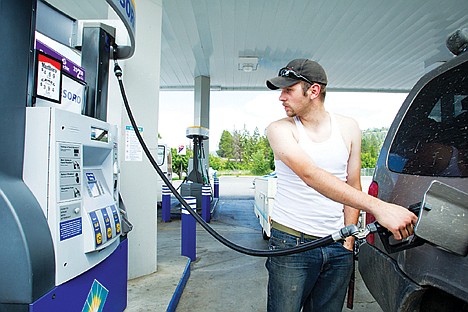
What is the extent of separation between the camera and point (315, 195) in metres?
1.94

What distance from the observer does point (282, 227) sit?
6.54ft

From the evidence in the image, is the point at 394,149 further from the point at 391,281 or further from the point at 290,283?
the point at 290,283

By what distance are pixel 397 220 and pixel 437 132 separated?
67cm

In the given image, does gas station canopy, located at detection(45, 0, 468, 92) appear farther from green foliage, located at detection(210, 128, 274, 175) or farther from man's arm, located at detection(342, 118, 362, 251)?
green foliage, located at detection(210, 128, 274, 175)

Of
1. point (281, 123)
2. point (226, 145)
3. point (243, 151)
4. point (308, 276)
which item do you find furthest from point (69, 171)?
point (226, 145)

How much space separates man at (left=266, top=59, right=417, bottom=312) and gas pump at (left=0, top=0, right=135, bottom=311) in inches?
38.3

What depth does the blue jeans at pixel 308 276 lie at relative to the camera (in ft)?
6.23

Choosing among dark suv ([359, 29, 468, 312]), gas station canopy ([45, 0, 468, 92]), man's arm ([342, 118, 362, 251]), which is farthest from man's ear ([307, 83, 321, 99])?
gas station canopy ([45, 0, 468, 92])

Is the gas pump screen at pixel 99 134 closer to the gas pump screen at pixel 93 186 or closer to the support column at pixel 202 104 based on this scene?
the gas pump screen at pixel 93 186

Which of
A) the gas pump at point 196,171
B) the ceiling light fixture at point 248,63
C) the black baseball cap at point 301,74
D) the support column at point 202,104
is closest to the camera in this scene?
the black baseball cap at point 301,74

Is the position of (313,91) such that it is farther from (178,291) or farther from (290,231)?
(178,291)

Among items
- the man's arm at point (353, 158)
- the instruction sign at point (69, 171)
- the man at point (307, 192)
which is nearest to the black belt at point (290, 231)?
the man at point (307, 192)

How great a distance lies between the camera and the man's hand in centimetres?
139

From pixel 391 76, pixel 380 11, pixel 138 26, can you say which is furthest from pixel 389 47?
pixel 138 26
